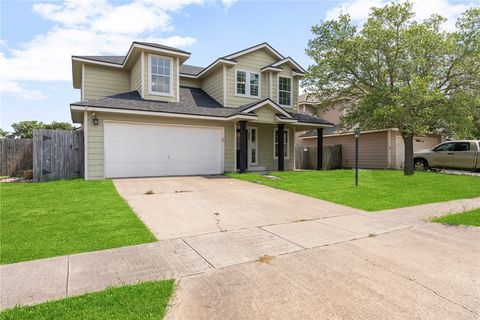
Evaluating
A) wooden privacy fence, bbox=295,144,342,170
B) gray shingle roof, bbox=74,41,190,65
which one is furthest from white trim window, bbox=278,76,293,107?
gray shingle roof, bbox=74,41,190,65

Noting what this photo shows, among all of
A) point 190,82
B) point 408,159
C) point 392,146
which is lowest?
point 408,159

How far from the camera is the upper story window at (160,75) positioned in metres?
13.8

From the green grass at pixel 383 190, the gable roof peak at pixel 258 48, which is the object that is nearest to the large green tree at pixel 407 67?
the gable roof peak at pixel 258 48

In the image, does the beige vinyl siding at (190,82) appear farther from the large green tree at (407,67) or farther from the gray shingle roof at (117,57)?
the large green tree at (407,67)

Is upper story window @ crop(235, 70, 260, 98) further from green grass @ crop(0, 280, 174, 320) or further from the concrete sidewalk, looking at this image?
green grass @ crop(0, 280, 174, 320)

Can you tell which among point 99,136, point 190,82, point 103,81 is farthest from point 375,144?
point 103,81

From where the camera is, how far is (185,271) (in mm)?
3463

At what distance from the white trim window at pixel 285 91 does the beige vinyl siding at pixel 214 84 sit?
3596 millimetres

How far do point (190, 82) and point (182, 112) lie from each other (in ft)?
17.7

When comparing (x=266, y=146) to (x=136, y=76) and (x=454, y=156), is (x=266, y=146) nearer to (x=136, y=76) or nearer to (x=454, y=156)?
(x=136, y=76)

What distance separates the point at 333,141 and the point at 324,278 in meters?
21.6

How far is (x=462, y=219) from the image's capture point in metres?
6.02

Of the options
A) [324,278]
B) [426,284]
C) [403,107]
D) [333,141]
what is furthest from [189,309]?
[333,141]

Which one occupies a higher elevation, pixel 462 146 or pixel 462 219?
pixel 462 146
